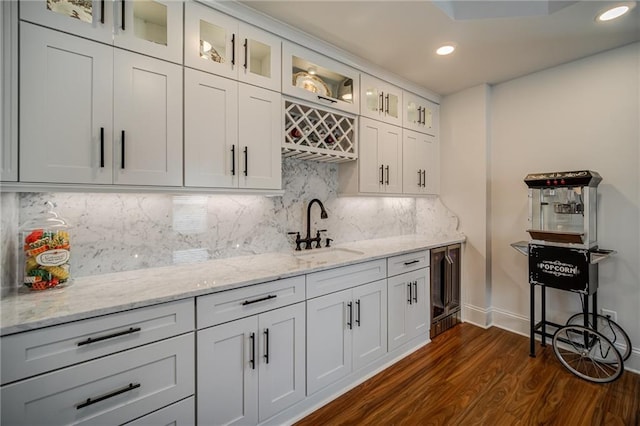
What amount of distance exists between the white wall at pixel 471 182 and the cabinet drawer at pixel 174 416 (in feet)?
9.94

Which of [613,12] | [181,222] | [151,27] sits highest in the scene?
[613,12]

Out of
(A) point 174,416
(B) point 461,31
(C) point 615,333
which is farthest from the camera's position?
(C) point 615,333

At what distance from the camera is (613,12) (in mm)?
1963

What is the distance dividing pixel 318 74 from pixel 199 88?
1087 mm

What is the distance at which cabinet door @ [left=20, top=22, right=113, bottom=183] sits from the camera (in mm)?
1326

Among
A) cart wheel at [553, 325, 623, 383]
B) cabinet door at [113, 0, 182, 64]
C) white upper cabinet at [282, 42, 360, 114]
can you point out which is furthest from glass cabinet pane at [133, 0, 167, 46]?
cart wheel at [553, 325, 623, 383]

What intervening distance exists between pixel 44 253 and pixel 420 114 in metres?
3.48

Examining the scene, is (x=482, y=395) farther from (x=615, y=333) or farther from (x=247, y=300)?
(x=247, y=300)

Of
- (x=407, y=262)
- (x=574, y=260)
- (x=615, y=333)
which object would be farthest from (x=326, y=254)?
(x=615, y=333)

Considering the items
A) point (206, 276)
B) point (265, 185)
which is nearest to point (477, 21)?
point (265, 185)

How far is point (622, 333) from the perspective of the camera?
7.52 ft

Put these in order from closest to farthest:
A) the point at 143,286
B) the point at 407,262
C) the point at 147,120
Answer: the point at 143,286 → the point at 147,120 → the point at 407,262

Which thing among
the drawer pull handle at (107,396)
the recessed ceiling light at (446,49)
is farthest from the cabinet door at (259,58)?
the drawer pull handle at (107,396)

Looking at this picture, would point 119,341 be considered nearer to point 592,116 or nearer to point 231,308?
point 231,308
